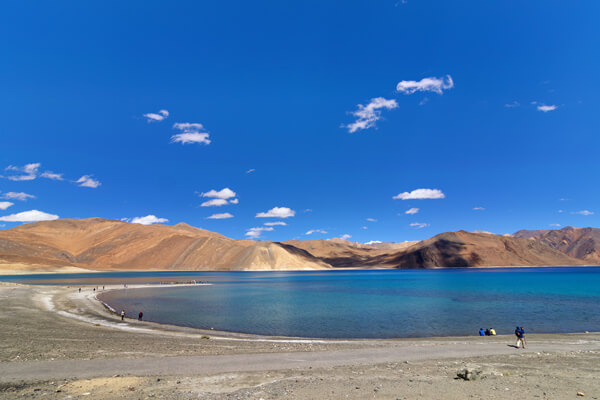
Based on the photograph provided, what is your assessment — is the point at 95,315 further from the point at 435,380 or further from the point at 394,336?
the point at 435,380

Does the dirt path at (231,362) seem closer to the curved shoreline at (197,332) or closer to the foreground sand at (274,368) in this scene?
the foreground sand at (274,368)

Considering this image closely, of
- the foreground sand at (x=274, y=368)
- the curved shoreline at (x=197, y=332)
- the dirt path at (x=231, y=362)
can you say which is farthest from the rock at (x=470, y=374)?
the curved shoreline at (x=197, y=332)

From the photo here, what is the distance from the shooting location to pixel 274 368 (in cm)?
1574

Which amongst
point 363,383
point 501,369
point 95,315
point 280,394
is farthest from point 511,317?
point 95,315

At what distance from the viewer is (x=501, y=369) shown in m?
15.9

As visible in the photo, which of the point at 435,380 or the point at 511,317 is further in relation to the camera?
the point at 511,317

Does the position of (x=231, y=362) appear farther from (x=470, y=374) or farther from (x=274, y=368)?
(x=470, y=374)

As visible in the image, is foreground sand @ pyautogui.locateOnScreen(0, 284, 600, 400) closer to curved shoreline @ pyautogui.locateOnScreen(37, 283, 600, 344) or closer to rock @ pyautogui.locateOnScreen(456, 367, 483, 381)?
rock @ pyautogui.locateOnScreen(456, 367, 483, 381)

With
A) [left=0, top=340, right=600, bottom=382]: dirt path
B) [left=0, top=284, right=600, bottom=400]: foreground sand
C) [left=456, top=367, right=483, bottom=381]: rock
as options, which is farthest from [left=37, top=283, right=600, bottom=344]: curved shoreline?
[left=456, top=367, right=483, bottom=381]: rock

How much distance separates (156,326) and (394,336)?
20697 mm

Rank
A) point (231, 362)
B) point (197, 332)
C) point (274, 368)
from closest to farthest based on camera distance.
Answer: point (274, 368), point (231, 362), point (197, 332)

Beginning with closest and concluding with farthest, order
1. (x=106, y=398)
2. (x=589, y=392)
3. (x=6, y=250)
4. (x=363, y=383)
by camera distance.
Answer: (x=106, y=398) < (x=589, y=392) < (x=363, y=383) < (x=6, y=250)

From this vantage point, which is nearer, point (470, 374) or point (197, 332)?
point (470, 374)

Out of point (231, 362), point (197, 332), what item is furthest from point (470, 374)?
point (197, 332)
